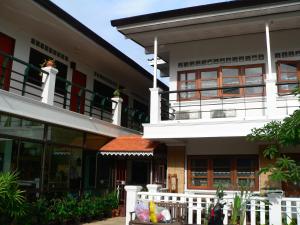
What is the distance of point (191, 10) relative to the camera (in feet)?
37.4

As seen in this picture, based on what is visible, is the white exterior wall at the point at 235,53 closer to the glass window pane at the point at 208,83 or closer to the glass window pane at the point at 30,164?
the glass window pane at the point at 208,83

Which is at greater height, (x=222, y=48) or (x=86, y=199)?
(x=222, y=48)

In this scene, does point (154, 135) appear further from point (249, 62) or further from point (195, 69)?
point (249, 62)

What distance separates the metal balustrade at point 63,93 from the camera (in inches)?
422

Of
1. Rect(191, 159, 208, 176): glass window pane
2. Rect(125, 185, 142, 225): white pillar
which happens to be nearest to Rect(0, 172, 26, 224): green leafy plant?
Rect(125, 185, 142, 225): white pillar

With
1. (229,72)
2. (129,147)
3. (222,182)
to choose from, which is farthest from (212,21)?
(222,182)

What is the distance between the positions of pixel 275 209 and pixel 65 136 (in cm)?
697

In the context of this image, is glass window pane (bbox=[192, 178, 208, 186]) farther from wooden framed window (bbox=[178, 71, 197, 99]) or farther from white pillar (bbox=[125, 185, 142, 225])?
white pillar (bbox=[125, 185, 142, 225])

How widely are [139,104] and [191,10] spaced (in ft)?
34.8

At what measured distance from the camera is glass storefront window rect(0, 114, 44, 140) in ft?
31.3

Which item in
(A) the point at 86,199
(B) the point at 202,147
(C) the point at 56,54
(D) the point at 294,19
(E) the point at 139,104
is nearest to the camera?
(D) the point at 294,19

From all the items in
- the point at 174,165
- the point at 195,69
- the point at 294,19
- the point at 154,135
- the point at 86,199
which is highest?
the point at 294,19

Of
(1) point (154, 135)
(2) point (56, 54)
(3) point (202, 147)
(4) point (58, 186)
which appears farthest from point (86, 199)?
(2) point (56, 54)

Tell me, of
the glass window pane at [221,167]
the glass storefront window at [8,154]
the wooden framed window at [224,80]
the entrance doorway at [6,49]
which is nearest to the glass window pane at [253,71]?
the wooden framed window at [224,80]
